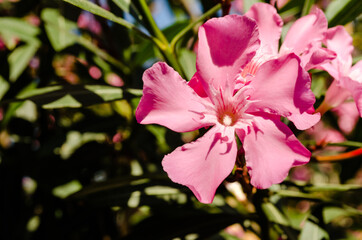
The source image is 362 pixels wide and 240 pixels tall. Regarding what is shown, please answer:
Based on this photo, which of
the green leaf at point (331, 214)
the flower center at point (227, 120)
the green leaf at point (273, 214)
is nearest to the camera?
the flower center at point (227, 120)

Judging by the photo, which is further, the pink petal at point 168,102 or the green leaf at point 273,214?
the green leaf at point 273,214

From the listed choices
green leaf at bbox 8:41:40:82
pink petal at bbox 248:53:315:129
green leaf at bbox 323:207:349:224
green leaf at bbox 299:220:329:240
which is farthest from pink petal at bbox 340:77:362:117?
green leaf at bbox 8:41:40:82

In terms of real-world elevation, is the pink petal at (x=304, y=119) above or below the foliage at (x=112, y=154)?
above

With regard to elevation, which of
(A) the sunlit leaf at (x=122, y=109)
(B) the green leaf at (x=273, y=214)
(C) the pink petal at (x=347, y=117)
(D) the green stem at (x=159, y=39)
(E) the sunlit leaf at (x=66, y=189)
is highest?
(D) the green stem at (x=159, y=39)

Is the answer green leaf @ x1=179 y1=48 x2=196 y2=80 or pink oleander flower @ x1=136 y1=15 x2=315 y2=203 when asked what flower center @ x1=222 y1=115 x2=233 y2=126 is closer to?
pink oleander flower @ x1=136 y1=15 x2=315 y2=203

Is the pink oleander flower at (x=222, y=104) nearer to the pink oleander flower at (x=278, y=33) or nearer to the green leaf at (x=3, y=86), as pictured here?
the pink oleander flower at (x=278, y=33)

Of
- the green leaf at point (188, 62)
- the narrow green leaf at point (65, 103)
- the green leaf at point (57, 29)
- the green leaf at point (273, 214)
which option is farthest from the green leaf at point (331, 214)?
the green leaf at point (57, 29)

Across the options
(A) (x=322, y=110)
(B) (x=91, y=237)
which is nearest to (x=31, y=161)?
(B) (x=91, y=237)
